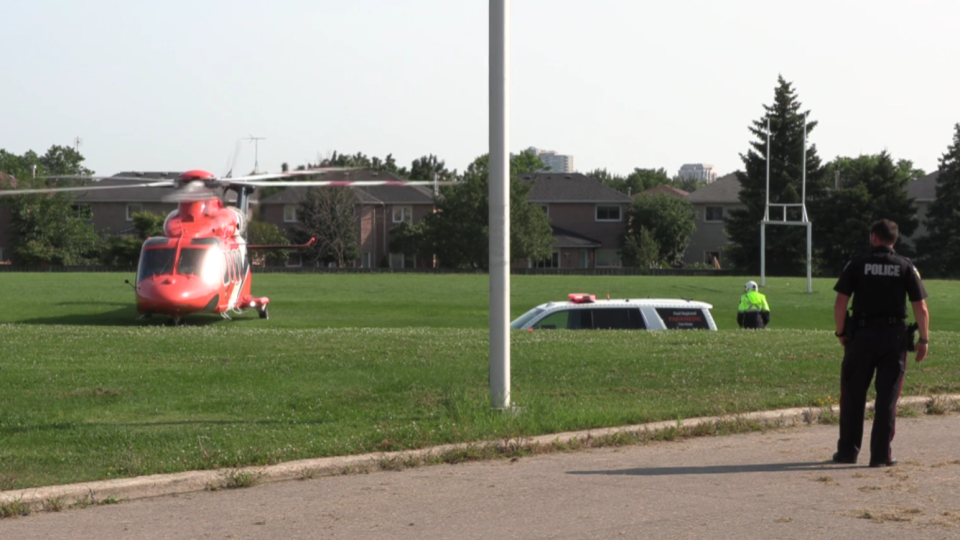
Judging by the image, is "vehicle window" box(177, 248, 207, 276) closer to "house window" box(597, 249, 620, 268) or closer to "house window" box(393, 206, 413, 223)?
"house window" box(393, 206, 413, 223)

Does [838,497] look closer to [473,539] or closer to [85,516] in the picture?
[473,539]

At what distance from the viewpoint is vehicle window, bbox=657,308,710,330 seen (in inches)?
853

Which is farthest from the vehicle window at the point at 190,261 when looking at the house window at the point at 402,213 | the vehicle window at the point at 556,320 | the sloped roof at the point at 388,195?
the house window at the point at 402,213

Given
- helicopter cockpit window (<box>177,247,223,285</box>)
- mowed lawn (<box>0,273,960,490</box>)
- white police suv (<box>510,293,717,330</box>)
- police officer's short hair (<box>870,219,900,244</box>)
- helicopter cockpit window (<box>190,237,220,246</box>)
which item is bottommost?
mowed lawn (<box>0,273,960,490</box>)

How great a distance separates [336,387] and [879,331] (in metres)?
5.52

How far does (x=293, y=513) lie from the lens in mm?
7227

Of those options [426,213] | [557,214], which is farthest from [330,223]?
[557,214]

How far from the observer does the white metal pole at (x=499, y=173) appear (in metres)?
10.2

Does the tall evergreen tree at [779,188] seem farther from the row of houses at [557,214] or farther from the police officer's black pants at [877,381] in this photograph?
the police officer's black pants at [877,381]

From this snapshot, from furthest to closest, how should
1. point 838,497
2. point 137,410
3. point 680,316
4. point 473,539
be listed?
point 680,316
point 137,410
point 838,497
point 473,539

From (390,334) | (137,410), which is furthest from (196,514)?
(390,334)

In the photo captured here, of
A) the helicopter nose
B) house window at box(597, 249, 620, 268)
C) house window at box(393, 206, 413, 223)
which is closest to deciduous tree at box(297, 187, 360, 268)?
house window at box(393, 206, 413, 223)

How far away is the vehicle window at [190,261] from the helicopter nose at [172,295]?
25cm

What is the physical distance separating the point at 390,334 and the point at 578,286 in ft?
134
